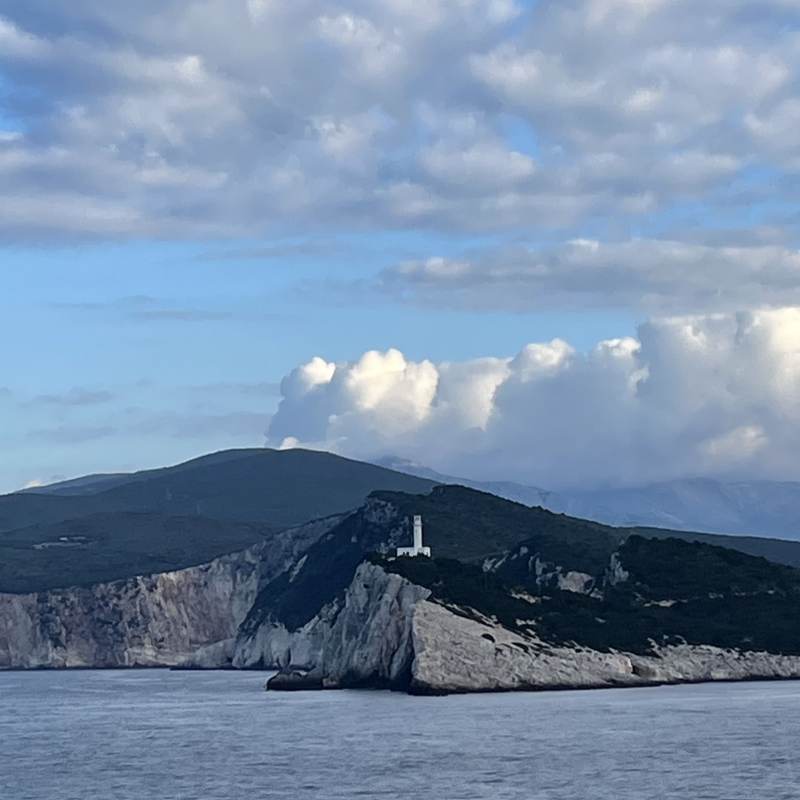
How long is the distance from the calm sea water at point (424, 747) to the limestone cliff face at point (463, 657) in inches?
169

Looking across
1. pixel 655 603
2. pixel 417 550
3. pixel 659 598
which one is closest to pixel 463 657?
pixel 655 603

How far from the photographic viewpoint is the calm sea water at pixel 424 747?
8000 cm

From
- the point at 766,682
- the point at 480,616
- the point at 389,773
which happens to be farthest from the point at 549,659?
the point at 389,773

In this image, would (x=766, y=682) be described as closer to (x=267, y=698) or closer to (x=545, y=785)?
(x=267, y=698)

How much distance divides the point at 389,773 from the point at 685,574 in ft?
283

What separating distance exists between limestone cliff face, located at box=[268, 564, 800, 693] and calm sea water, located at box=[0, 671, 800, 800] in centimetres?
429

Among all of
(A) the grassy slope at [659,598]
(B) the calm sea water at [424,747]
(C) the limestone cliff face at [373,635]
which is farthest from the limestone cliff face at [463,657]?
(B) the calm sea water at [424,747]

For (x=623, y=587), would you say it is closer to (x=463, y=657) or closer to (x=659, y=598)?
(x=659, y=598)

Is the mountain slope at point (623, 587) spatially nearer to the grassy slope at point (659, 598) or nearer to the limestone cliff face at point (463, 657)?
the grassy slope at point (659, 598)

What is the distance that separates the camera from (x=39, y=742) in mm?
111250

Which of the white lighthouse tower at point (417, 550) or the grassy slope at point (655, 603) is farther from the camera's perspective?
the white lighthouse tower at point (417, 550)

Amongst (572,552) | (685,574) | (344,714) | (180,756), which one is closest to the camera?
(180,756)

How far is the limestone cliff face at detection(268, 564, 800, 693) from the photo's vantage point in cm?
13988

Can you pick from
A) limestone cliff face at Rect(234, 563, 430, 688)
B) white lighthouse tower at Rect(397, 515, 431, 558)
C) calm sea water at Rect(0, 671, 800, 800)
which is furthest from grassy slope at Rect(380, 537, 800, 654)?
white lighthouse tower at Rect(397, 515, 431, 558)
